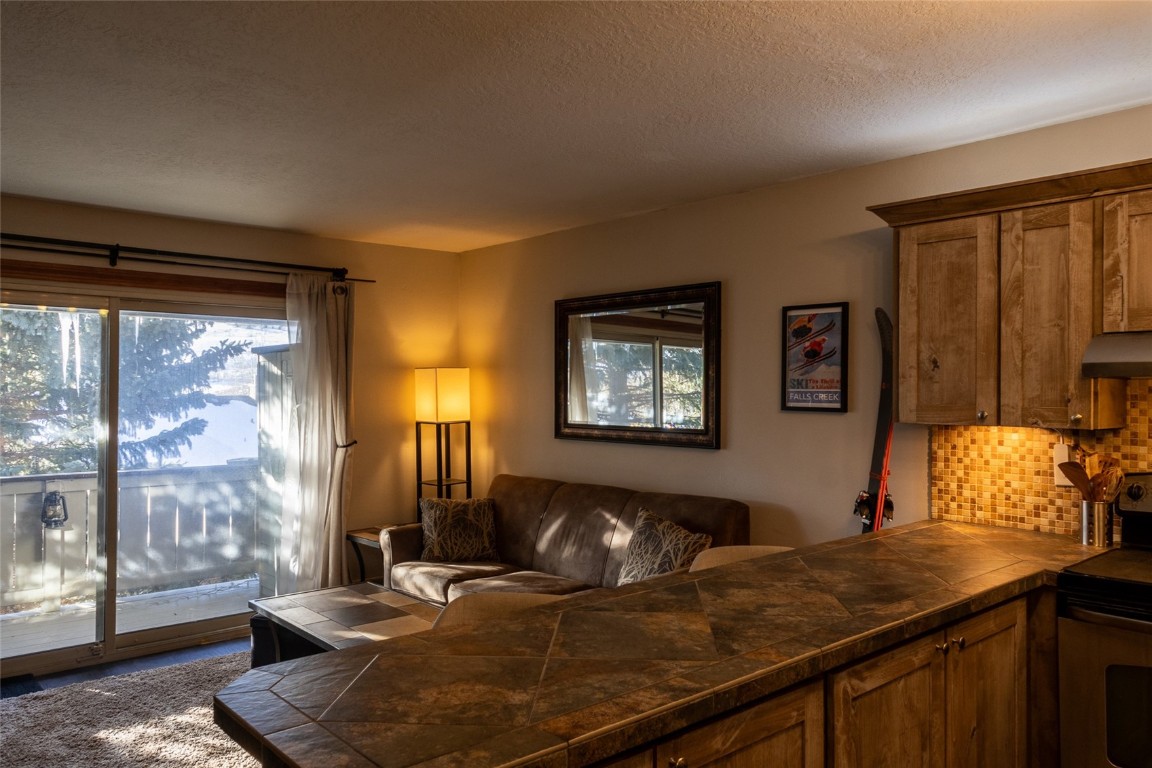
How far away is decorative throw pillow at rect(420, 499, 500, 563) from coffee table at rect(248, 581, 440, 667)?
624 millimetres

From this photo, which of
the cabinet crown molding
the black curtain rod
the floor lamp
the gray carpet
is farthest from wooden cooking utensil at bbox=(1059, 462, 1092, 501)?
the black curtain rod

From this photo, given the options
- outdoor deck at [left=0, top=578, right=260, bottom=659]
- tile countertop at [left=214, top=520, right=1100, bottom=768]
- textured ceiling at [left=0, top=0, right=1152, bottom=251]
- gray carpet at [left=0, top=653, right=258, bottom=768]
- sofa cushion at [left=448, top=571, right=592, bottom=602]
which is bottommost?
gray carpet at [left=0, top=653, right=258, bottom=768]

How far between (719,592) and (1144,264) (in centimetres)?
178

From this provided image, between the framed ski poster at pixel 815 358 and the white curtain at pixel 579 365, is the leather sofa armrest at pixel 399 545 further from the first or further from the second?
the framed ski poster at pixel 815 358

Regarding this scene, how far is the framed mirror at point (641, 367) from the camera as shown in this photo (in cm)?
432

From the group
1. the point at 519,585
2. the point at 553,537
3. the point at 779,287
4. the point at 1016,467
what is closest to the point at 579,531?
the point at 553,537

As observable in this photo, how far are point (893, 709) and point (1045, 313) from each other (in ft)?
5.26

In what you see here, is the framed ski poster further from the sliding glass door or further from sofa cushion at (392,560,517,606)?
the sliding glass door

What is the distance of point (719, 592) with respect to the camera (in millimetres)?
2125

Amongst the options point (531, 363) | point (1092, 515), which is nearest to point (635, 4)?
point (1092, 515)

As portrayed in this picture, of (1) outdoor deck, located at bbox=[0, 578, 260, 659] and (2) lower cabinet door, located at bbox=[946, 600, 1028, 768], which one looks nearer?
(2) lower cabinet door, located at bbox=[946, 600, 1028, 768]

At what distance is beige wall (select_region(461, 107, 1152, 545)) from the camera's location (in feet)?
10.9

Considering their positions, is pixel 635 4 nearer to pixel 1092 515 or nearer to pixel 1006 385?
pixel 1006 385

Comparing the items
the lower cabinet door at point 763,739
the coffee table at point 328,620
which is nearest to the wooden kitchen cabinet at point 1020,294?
the lower cabinet door at point 763,739
